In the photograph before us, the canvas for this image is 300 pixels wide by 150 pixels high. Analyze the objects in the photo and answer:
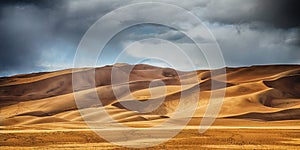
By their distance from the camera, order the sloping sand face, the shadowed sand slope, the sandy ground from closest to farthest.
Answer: the sandy ground, the sloping sand face, the shadowed sand slope

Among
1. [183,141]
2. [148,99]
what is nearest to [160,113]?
[148,99]

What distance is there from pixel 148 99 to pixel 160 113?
24.4 feet

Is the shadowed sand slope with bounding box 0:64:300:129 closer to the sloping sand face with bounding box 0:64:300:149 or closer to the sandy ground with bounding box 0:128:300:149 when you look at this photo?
the sloping sand face with bounding box 0:64:300:149

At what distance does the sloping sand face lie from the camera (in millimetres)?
23203

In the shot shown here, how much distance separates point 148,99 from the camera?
60.4m

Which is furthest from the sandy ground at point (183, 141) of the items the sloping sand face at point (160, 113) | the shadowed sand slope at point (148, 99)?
the shadowed sand slope at point (148, 99)

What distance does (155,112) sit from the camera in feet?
176

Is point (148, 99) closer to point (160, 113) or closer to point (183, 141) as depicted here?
point (160, 113)

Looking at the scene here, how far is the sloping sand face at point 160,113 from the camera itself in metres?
23.2

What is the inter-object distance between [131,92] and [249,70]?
3511 centimetres

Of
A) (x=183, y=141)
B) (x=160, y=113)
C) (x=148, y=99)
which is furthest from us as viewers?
(x=148, y=99)

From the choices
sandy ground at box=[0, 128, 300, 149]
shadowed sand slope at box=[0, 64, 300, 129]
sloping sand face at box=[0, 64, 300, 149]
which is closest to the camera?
sandy ground at box=[0, 128, 300, 149]

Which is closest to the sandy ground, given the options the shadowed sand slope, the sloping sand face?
the sloping sand face

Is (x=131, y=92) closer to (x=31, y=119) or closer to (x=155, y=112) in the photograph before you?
(x=155, y=112)
